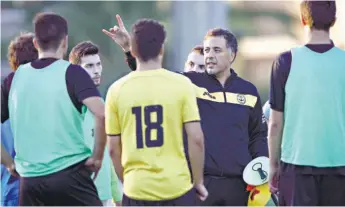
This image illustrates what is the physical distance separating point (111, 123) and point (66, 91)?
419 millimetres

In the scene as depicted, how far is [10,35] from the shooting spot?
76.9 ft

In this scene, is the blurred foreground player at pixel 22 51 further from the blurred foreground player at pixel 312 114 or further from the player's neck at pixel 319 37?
the player's neck at pixel 319 37

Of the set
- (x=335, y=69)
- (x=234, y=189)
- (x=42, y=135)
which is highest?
(x=335, y=69)

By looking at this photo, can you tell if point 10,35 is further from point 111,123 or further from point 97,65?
point 111,123

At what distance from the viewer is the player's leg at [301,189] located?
6977mm

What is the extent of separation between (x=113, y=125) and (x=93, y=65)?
1.84m

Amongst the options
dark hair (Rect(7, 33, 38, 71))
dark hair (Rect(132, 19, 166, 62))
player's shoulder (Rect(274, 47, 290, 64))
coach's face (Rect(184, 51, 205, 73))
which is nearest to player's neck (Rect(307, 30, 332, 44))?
player's shoulder (Rect(274, 47, 290, 64))

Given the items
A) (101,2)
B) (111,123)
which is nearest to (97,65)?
(111,123)

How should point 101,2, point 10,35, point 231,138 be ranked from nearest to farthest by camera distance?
1. point 231,138
2. point 10,35
3. point 101,2

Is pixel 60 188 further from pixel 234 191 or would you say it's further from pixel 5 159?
pixel 234 191

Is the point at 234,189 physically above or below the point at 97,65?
below

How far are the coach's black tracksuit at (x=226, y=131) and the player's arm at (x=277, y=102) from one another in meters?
0.85

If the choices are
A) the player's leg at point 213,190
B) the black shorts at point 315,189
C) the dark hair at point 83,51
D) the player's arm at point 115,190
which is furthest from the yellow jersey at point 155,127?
the player's arm at point 115,190

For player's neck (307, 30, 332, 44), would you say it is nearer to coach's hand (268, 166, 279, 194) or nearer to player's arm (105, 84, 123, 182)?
coach's hand (268, 166, 279, 194)
